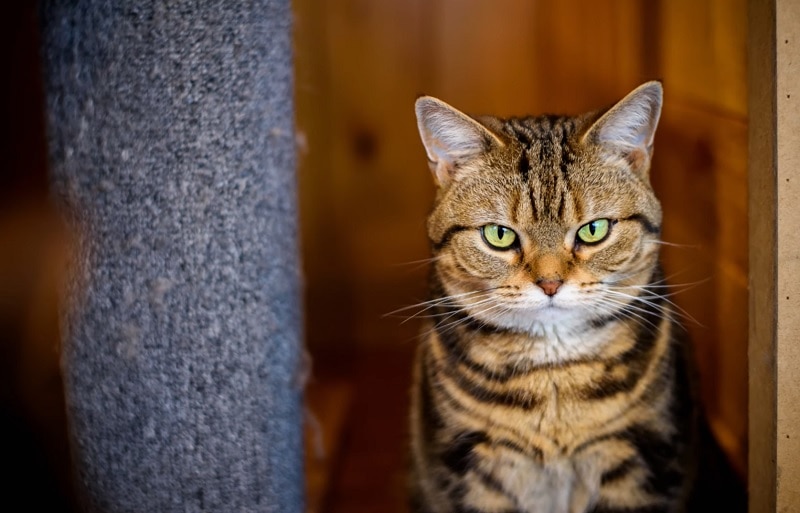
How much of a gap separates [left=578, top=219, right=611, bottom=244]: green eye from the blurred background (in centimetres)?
14

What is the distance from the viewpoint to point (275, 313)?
1177mm

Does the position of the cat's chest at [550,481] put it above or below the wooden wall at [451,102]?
below

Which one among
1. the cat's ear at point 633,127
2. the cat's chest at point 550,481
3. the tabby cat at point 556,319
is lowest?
the cat's chest at point 550,481

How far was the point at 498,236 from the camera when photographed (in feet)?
3.97

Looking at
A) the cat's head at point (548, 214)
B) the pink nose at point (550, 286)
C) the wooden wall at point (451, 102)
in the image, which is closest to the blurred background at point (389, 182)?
the wooden wall at point (451, 102)

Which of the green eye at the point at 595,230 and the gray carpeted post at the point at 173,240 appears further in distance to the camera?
the green eye at the point at 595,230

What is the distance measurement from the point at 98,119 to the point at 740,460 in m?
1.18

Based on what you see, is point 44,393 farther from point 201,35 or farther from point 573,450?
point 573,450

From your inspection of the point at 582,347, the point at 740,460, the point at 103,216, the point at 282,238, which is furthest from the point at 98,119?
the point at 740,460

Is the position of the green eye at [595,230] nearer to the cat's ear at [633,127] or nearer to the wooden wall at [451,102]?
the cat's ear at [633,127]

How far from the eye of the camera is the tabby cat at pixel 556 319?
3.86ft

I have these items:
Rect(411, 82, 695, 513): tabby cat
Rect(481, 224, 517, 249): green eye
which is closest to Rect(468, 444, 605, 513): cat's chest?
Rect(411, 82, 695, 513): tabby cat

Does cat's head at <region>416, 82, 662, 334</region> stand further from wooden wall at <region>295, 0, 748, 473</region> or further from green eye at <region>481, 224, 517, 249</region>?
wooden wall at <region>295, 0, 748, 473</region>

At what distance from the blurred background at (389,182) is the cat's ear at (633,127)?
148 mm
